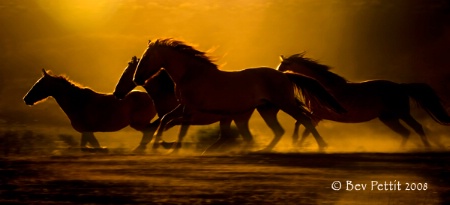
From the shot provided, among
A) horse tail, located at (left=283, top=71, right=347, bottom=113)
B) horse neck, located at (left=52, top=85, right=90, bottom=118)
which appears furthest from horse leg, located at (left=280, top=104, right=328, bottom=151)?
horse neck, located at (left=52, top=85, right=90, bottom=118)

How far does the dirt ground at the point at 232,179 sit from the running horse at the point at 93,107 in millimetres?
1464

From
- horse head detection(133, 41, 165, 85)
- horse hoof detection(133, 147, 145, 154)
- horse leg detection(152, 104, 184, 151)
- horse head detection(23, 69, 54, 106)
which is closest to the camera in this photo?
horse leg detection(152, 104, 184, 151)

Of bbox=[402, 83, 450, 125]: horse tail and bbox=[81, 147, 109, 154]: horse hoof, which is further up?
bbox=[402, 83, 450, 125]: horse tail

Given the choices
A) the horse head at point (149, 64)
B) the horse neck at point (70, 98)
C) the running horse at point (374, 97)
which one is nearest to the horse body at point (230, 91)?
the horse head at point (149, 64)

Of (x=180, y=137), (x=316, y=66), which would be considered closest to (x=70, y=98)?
(x=180, y=137)

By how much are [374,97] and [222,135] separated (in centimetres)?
213

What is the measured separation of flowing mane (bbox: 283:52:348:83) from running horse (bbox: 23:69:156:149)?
6.57ft

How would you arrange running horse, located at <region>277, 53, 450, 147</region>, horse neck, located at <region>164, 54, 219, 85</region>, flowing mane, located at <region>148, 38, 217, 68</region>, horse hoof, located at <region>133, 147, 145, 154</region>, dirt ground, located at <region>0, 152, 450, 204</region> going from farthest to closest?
running horse, located at <region>277, 53, 450, 147</region>
horse hoof, located at <region>133, 147, 145, 154</region>
flowing mane, located at <region>148, 38, 217, 68</region>
horse neck, located at <region>164, 54, 219, 85</region>
dirt ground, located at <region>0, 152, 450, 204</region>

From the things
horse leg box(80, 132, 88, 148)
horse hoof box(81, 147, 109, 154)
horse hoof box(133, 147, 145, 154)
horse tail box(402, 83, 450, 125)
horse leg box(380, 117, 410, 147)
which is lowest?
horse hoof box(133, 147, 145, 154)

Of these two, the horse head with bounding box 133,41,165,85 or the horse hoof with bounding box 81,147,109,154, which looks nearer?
the horse head with bounding box 133,41,165,85

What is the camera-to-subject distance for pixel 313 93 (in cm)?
A: 1352

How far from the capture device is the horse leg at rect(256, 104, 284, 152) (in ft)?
43.3

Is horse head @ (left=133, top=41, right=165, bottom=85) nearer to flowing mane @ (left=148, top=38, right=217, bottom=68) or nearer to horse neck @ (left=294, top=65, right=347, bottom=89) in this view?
flowing mane @ (left=148, top=38, right=217, bottom=68)

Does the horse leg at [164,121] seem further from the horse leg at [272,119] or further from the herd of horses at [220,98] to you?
the horse leg at [272,119]
